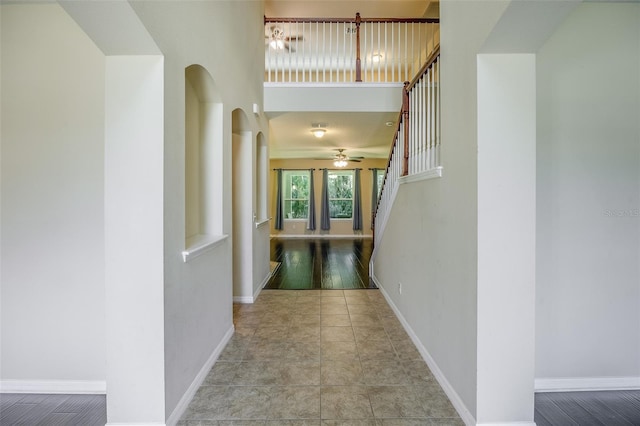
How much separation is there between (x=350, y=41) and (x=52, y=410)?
5315 mm

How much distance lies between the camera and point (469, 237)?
1746mm

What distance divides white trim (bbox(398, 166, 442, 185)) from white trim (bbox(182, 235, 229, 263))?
1.71m

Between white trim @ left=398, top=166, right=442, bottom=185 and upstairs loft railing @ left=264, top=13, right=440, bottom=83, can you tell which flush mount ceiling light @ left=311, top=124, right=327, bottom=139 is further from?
white trim @ left=398, top=166, right=442, bottom=185

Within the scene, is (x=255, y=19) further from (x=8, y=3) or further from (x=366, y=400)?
(x=366, y=400)

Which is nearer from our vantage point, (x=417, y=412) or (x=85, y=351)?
(x=417, y=412)

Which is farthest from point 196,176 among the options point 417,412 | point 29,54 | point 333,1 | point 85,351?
point 333,1

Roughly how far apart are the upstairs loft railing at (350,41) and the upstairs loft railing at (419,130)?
1255 mm

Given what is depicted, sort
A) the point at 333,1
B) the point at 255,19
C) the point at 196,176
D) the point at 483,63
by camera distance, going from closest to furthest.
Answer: the point at 483,63, the point at 196,176, the point at 255,19, the point at 333,1

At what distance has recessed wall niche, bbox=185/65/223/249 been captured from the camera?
2.58 metres

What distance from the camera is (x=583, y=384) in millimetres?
2193

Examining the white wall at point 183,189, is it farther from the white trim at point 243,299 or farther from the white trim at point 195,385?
the white trim at point 243,299

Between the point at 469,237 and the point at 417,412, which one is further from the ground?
the point at 469,237

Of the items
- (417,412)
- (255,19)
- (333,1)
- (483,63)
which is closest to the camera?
(483,63)

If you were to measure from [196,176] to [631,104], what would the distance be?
10.8 ft
